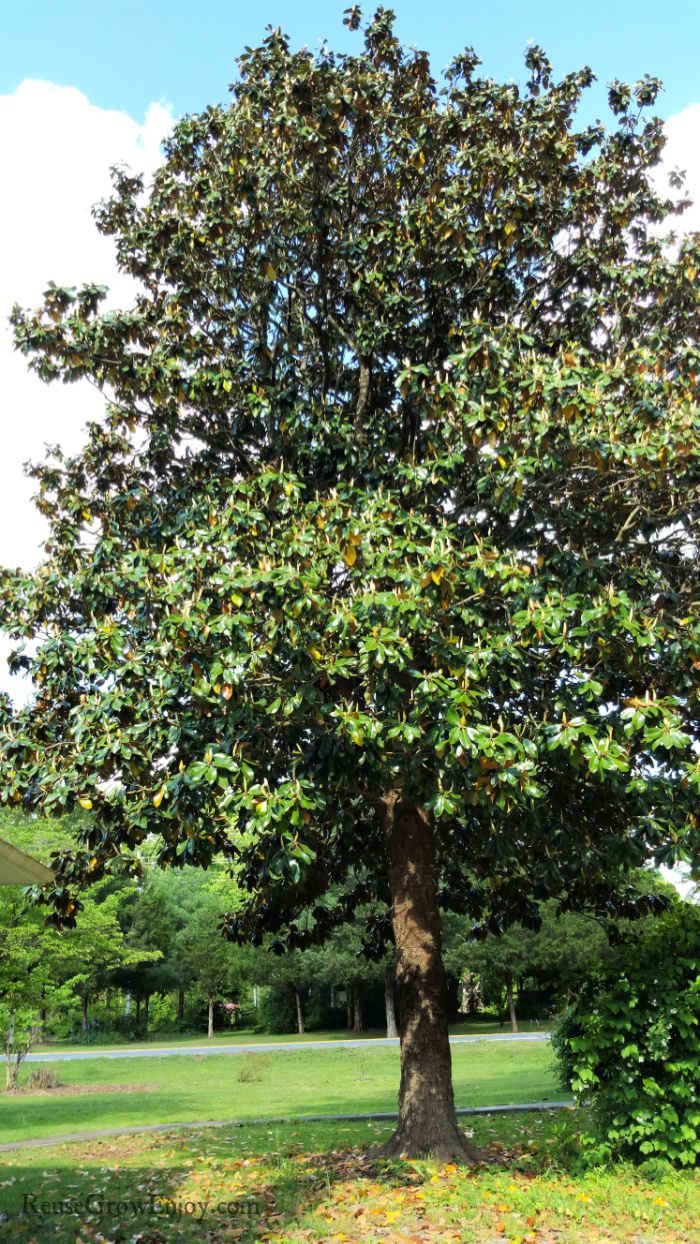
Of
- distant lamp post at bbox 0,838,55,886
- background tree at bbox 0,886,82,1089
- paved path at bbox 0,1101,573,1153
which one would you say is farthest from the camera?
background tree at bbox 0,886,82,1089

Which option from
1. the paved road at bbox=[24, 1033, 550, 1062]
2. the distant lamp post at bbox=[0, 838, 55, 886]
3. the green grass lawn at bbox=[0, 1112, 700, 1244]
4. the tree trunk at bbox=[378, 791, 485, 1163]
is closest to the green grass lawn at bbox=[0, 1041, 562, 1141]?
the paved road at bbox=[24, 1033, 550, 1062]

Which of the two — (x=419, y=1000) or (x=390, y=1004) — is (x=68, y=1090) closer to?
(x=390, y=1004)

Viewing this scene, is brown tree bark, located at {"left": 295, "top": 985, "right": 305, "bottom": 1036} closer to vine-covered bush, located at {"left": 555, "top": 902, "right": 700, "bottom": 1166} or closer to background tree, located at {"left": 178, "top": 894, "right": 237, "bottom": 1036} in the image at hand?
background tree, located at {"left": 178, "top": 894, "right": 237, "bottom": 1036}

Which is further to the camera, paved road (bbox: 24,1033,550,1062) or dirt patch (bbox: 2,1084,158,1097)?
paved road (bbox: 24,1033,550,1062)

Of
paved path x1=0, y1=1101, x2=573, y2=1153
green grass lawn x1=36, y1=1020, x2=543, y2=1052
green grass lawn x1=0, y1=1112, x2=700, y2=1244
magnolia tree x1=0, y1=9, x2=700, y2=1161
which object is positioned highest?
magnolia tree x1=0, y1=9, x2=700, y2=1161

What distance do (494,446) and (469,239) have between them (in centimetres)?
324

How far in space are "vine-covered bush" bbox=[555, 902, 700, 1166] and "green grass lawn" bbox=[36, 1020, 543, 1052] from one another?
32955 millimetres

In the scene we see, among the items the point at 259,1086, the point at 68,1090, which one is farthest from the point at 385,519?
the point at 68,1090

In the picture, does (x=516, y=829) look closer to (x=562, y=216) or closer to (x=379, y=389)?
(x=379, y=389)

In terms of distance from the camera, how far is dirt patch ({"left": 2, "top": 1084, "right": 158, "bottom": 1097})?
2406cm

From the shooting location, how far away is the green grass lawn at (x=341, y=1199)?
298 inches

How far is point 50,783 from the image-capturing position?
9.03 metres

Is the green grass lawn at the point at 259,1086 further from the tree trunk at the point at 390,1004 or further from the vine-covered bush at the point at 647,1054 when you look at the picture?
the vine-covered bush at the point at 647,1054

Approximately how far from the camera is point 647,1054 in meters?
8.95
